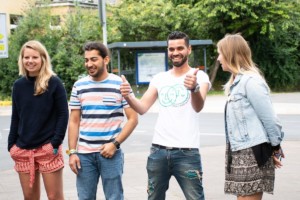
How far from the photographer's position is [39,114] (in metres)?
4.47

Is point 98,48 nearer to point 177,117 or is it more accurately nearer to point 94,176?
point 177,117

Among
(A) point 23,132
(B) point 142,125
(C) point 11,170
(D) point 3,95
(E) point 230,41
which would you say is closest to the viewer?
(E) point 230,41

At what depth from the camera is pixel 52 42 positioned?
94.7 ft

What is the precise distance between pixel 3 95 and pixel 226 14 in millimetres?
12588

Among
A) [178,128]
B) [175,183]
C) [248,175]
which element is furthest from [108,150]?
[175,183]

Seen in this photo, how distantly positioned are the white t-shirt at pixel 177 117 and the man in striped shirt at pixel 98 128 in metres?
0.29

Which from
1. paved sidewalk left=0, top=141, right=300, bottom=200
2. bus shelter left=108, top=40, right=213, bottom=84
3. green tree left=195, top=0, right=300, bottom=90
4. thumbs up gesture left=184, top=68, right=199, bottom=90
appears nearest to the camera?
thumbs up gesture left=184, top=68, right=199, bottom=90

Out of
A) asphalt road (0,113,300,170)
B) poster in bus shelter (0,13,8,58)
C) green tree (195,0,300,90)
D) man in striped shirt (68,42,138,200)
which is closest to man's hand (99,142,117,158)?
man in striped shirt (68,42,138,200)

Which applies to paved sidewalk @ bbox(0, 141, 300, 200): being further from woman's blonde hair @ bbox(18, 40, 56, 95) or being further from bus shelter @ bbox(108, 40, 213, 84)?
bus shelter @ bbox(108, 40, 213, 84)

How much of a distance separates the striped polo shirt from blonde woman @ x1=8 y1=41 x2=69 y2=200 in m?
0.24

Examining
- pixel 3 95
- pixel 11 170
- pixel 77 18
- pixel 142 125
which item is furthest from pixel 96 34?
pixel 11 170

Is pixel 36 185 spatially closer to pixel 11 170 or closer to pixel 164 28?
pixel 11 170

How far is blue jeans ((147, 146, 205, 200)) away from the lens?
4309 mm

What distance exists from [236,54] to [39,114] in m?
1.64
